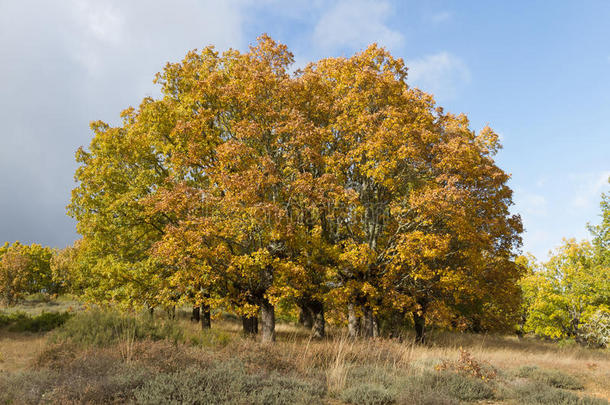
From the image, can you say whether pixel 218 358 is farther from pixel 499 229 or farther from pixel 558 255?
pixel 558 255

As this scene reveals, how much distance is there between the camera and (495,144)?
22750 millimetres

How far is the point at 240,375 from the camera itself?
823cm

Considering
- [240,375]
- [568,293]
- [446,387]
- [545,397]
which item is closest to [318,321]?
[446,387]

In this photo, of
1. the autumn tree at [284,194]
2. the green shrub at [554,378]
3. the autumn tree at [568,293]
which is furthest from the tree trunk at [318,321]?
the autumn tree at [568,293]

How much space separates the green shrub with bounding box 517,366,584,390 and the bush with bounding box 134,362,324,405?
7.27m

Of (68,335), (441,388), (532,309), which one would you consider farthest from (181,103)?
(532,309)

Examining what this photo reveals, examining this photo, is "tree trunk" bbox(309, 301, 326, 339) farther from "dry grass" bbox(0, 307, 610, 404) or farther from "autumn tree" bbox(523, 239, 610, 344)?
"autumn tree" bbox(523, 239, 610, 344)

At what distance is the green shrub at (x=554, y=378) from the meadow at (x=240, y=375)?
3 centimetres

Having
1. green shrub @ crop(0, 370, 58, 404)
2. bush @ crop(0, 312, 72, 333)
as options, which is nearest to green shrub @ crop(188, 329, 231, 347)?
green shrub @ crop(0, 370, 58, 404)

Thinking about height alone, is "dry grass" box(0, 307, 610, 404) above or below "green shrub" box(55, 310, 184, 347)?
below

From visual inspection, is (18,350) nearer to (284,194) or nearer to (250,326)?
(250,326)

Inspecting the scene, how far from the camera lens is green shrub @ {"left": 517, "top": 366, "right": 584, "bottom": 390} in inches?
439

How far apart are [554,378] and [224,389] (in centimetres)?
1006

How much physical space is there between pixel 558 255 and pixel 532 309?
15.9 ft
